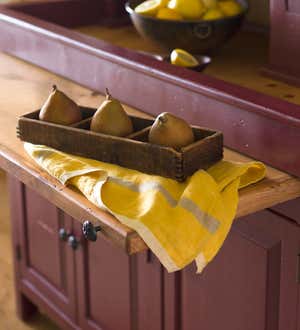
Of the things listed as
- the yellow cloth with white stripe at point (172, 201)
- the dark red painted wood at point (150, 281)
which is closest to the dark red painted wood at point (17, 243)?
the dark red painted wood at point (150, 281)

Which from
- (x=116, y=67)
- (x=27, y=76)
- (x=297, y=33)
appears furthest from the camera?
(x=27, y=76)

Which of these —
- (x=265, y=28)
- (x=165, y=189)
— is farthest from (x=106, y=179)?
(x=265, y=28)

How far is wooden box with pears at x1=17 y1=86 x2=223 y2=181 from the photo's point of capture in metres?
1.39

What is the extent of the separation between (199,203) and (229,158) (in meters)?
0.26

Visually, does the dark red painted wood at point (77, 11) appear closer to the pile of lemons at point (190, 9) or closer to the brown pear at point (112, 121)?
the pile of lemons at point (190, 9)

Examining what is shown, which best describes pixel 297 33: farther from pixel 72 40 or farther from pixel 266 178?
pixel 72 40

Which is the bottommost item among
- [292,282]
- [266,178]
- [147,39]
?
[292,282]

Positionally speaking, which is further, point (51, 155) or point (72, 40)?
point (72, 40)

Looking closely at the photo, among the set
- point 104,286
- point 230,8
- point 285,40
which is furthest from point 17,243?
point 285,40

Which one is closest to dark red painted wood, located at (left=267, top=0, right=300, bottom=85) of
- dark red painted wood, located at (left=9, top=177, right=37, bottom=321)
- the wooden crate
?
the wooden crate

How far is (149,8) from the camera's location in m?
2.01

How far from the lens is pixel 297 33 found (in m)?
1.73

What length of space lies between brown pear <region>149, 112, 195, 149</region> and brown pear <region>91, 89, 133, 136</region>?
8cm

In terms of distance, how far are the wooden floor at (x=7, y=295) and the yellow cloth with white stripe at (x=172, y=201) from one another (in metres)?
1.24
